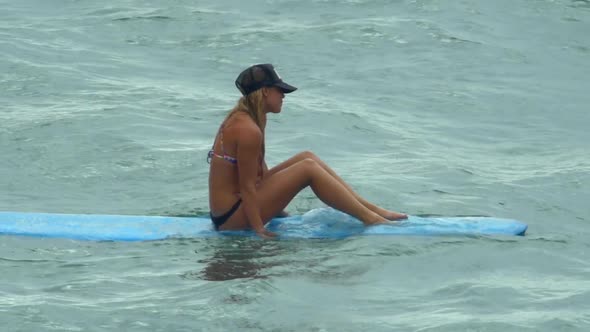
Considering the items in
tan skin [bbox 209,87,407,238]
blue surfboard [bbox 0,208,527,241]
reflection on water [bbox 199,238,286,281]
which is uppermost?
tan skin [bbox 209,87,407,238]

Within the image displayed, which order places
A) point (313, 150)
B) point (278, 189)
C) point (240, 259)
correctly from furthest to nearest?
point (313, 150) → point (278, 189) → point (240, 259)

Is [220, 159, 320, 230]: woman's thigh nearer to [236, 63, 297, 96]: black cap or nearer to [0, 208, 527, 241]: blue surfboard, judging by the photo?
[0, 208, 527, 241]: blue surfboard

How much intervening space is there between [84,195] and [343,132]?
340 centimetres

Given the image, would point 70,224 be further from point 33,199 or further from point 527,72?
point 527,72

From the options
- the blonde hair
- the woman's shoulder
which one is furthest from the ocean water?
the blonde hair

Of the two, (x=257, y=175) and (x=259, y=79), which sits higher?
(x=259, y=79)

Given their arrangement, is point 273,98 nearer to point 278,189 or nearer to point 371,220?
point 278,189

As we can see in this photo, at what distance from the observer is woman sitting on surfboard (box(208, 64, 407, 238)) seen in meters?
7.91

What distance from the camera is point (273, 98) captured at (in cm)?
795

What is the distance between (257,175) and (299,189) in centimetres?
35

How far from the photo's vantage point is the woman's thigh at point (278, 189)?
8125mm

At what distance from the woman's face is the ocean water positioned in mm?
1012

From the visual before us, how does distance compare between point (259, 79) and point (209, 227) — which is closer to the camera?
point (259, 79)

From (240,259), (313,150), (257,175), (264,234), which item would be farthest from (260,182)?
(313,150)
